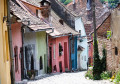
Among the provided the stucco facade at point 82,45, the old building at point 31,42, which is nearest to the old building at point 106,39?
the old building at point 31,42

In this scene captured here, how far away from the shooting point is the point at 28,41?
2292cm

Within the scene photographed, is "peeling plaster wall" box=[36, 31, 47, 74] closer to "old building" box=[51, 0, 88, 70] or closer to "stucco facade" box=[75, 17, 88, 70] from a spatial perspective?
"old building" box=[51, 0, 88, 70]

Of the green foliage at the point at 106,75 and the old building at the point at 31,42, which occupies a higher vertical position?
the old building at the point at 31,42

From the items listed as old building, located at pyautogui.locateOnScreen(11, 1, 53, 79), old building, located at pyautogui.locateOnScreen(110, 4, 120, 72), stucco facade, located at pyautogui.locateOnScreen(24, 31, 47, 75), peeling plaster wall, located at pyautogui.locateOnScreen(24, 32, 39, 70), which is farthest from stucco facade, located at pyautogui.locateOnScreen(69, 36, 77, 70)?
old building, located at pyautogui.locateOnScreen(110, 4, 120, 72)

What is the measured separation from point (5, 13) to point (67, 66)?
1913cm

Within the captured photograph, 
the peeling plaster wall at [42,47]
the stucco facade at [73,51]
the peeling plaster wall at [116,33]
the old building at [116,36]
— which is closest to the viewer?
the peeling plaster wall at [116,33]

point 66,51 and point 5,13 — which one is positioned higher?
point 5,13

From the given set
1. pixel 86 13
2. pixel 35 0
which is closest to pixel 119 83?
pixel 35 0

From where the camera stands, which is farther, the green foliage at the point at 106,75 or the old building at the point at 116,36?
the green foliage at the point at 106,75

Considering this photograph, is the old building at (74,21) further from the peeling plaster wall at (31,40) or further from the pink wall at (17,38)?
the pink wall at (17,38)

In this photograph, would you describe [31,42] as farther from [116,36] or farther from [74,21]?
[74,21]

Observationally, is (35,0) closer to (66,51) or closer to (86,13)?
(66,51)

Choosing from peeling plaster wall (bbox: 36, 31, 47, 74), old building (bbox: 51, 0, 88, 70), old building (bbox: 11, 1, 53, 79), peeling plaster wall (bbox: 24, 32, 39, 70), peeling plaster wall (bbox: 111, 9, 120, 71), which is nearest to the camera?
peeling plaster wall (bbox: 111, 9, 120, 71)

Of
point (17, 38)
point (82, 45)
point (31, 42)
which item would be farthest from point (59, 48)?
point (17, 38)
